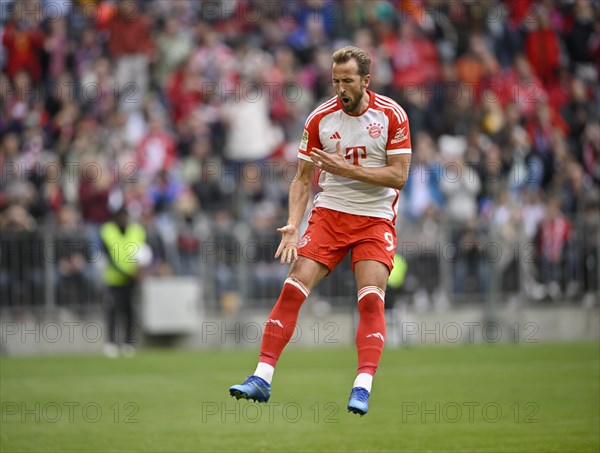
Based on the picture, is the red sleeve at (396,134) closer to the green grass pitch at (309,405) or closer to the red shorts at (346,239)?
the red shorts at (346,239)

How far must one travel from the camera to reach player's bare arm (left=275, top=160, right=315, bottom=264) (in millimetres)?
8836

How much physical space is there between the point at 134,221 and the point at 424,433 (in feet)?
33.7

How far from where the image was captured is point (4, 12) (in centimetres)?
2297

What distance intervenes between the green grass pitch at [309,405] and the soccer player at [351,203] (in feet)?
3.51

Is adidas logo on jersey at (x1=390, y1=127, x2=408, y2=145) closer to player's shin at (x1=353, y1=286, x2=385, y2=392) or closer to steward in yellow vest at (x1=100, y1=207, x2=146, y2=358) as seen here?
player's shin at (x1=353, y1=286, x2=385, y2=392)

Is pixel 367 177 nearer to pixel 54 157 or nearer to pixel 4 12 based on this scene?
pixel 54 157

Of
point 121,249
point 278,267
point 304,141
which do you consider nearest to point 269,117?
point 278,267

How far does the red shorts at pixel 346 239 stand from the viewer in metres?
8.96

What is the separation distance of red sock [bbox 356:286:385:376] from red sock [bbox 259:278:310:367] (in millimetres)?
477

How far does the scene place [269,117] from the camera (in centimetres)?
2167

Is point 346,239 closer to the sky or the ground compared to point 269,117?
closer to the ground

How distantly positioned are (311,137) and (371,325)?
62.3 inches

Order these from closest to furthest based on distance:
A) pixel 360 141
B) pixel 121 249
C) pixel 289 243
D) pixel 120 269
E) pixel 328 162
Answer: pixel 328 162 < pixel 289 243 < pixel 360 141 < pixel 121 249 < pixel 120 269

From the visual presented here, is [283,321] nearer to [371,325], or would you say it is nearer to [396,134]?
[371,325]
